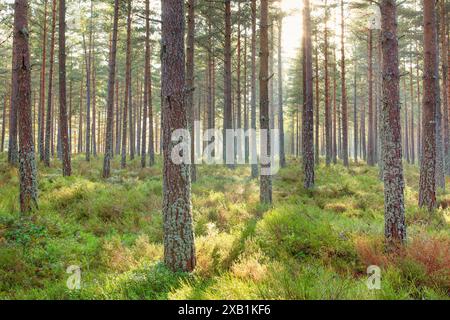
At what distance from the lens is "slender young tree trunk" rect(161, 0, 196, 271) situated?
19.0 feet

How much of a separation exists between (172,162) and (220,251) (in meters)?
2.00

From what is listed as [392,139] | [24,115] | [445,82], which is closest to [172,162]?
[392,139]

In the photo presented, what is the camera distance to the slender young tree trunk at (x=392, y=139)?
20.7 ft

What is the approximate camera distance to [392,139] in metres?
6.34

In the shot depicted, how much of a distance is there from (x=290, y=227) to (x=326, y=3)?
68.9 feet

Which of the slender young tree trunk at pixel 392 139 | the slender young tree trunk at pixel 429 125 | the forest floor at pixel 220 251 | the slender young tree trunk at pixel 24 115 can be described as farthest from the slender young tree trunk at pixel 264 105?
the slender young tree trunk at pixel 24 115

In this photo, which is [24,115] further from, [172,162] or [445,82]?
[445,82]

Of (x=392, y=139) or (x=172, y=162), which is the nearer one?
(x=172, y=162)

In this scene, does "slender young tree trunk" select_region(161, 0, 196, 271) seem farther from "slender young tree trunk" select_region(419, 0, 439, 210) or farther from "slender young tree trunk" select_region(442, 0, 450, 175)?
"slender young tree trunk" select_region(442, 0, 450, 175)

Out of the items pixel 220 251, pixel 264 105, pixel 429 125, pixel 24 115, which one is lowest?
pixel 220 251

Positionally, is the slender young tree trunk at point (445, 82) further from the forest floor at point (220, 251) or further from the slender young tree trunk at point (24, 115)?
the slender young tree trunk at point (24, 115)

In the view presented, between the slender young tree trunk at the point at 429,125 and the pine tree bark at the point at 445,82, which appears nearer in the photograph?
the slender young tree trunk at the point at 429,125

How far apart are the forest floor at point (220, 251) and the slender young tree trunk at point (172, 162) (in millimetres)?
353

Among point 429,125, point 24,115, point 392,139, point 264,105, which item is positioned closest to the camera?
point 392,139
